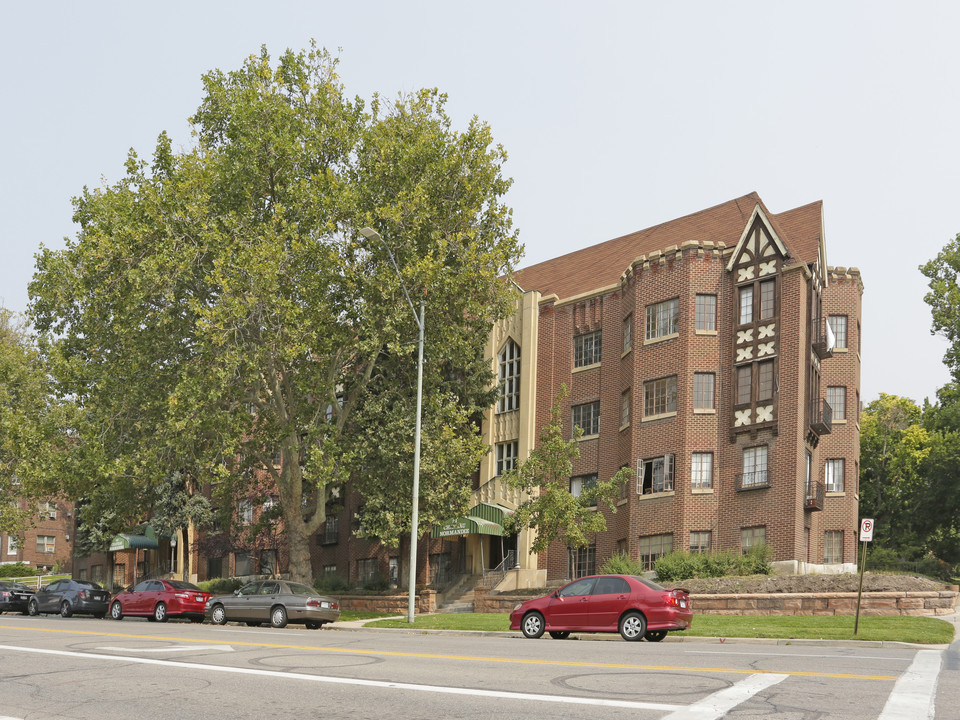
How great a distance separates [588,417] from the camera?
43031mm

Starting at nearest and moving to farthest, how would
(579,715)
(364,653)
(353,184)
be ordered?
(579,715), (364,653), (353,184)

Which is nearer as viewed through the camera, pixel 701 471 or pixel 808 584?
pixel 808 584

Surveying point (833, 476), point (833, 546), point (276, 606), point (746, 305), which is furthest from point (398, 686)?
point (833, 476)

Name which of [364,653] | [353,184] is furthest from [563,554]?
[364,653]

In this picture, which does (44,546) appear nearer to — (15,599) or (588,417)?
(15,599)

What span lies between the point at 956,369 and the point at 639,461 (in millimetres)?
20769

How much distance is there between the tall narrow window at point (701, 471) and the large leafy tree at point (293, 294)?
7.88 meters

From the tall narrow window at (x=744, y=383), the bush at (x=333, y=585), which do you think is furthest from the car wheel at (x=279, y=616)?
the tall narrow window at (x=744, y=383)

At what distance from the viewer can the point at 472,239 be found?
37.8 m

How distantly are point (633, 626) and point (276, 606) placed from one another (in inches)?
479

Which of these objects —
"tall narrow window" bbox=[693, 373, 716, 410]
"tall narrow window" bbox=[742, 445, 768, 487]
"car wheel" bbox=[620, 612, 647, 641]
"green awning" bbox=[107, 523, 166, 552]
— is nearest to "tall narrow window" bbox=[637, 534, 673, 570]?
"tall narrow window" bbox=[742, 445, 768, 487]

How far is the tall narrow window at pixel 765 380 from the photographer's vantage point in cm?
3729

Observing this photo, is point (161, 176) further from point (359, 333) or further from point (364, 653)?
point (364, 653)

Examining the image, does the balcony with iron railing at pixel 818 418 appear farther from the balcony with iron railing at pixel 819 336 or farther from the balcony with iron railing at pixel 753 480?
the balcony with iron railing at pixel 753 480
